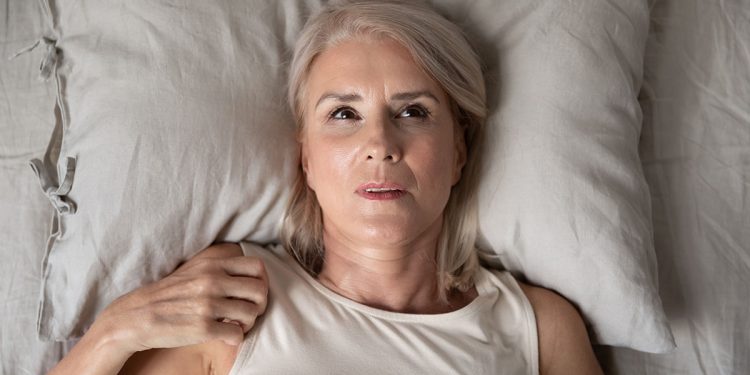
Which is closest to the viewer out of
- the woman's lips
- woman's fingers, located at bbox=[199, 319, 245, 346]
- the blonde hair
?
woman's fingers, located at bbox=[199, 319, 245, 346]

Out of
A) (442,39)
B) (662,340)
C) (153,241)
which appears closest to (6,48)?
(153,241)

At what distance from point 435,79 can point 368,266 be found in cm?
48

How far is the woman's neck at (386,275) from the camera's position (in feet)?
5.42

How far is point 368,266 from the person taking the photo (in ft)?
5.44

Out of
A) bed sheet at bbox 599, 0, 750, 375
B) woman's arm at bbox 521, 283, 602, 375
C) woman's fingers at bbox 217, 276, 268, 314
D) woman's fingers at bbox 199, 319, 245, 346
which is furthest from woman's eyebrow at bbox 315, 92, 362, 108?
bed sheet at bbox 599, 0, 750, 375

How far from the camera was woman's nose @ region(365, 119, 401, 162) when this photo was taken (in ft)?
4.83

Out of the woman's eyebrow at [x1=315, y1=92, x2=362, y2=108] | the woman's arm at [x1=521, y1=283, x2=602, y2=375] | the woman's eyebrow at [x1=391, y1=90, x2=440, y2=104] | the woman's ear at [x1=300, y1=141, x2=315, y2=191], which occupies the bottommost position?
the woman's arm at [x1=521, y1=283, x2=602, y2=375]

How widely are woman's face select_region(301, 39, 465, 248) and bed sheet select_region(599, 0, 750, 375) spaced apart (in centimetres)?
66

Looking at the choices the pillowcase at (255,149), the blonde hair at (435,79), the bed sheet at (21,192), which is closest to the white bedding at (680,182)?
the bed sheet at (21,192)

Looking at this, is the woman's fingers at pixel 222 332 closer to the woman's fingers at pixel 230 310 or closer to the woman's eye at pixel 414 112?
the woman's fingers at pixel 230 310

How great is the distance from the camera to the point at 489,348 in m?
1.56

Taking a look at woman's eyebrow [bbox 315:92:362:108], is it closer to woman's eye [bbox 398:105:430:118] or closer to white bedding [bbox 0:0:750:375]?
woman's eye [bbox 398:105:430:118]

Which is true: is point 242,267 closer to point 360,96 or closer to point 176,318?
point 176,318

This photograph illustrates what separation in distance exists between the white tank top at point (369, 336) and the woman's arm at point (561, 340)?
0.03m
